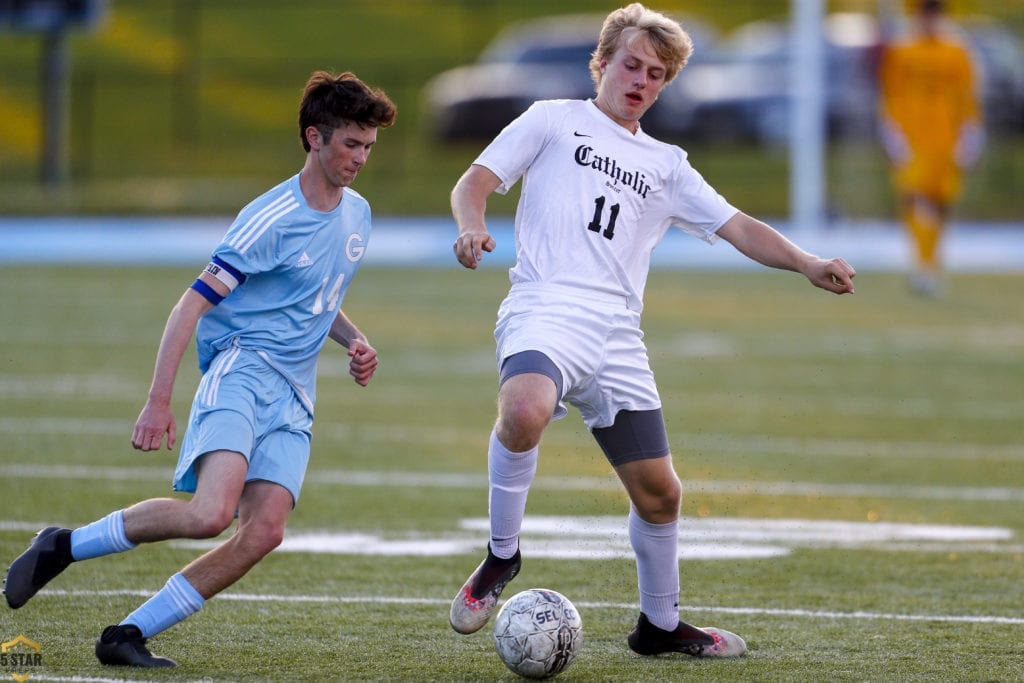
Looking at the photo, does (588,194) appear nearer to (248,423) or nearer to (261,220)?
(261,220)

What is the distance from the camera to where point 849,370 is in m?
12.6

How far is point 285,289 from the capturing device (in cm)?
532

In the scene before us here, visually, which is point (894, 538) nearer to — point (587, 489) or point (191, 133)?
point (587, 489)

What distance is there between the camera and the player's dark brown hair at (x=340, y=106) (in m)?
5.26

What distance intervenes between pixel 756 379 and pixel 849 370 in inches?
34.7

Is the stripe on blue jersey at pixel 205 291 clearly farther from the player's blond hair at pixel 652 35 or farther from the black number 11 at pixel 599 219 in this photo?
the player's blond hair at pixel 652 35

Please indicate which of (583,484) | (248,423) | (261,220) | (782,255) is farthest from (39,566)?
(583,484)

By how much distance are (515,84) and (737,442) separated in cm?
2210

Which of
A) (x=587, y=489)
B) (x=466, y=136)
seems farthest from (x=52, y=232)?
(x=587, y=489)

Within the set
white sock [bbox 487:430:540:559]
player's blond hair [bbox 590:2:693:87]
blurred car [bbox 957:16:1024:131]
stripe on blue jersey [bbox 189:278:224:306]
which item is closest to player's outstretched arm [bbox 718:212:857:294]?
player's blond hair [bbox 590:2:693:87]

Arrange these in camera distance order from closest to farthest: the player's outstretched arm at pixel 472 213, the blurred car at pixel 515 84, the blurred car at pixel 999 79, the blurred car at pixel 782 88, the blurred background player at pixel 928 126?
the player's outstretched arm at pixel 472 213 < the blurred background player at pixel 928 126 < the blurred car at pixel 999 79 < the blurred car at pixel 782 88 < the blurred car at pixel 515 84

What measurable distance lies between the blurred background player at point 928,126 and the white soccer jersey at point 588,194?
1124cm

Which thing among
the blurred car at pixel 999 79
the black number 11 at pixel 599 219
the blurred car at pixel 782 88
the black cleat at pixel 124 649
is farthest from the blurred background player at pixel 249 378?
the blurred car at pixel 999 79

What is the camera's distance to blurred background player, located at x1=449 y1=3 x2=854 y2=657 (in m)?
5.31
